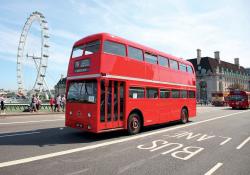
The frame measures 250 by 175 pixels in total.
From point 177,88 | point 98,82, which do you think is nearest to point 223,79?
point 177,88

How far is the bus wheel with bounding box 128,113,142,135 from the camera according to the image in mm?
11416

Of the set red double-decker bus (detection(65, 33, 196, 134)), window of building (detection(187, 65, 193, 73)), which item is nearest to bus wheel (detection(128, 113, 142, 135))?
red double-decker bus (detection(65, 33, 196, 134))

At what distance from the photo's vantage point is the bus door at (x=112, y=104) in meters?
10.1

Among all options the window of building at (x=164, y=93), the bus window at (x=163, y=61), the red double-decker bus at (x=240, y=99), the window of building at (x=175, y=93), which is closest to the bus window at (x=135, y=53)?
the bus window at (x=163, y=61)

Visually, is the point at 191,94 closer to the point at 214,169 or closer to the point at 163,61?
the point at 163,61

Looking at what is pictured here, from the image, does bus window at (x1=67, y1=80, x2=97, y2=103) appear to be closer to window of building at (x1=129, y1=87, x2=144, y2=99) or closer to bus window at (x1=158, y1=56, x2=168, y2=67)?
window of building at (x1=129, y1=87, x2=144, y2=99)

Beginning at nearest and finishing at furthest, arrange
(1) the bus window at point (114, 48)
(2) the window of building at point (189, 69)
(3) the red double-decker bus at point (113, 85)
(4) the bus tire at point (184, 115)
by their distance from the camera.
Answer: (3) the red double-decker bus at point (113, 85) < (1) the bus window at point (114, 48) < (4) the bus tire at point (184, 115) < (2) the window of building at point (189, 69)

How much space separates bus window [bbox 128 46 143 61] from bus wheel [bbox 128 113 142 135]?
263 cm

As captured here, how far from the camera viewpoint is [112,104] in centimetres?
1052

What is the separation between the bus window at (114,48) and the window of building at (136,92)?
1.63 meters

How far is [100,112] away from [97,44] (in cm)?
272

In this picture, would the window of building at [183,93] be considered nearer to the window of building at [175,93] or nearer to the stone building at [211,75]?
the window of building at [175,93]

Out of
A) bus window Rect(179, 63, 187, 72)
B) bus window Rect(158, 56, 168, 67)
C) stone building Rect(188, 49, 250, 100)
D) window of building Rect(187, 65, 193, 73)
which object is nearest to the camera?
bus window Rect(158, 56, 168, 67)

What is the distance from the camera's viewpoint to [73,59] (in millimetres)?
11414
